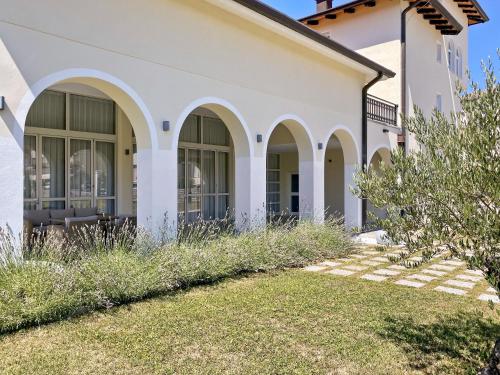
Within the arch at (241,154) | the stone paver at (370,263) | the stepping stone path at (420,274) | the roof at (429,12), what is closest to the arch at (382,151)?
the roof at (429,12)

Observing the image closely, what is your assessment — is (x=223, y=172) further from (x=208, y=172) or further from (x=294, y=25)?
(x=294, y=25)

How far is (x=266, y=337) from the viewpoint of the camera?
5348 mm

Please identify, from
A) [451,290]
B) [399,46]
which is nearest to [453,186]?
[451,290]

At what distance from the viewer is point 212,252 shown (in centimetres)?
844

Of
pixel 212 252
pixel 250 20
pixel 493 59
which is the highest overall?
pixel 250 20

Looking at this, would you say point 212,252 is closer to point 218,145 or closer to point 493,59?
point 493,59

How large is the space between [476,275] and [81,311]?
26.4ft

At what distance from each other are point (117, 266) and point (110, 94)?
3.52 metres

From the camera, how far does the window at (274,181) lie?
69.6 ft

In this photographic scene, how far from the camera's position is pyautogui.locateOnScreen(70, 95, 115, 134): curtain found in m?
11.9

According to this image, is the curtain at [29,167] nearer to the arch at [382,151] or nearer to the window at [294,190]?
the arch at [382,151]

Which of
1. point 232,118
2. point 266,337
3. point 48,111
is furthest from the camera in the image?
point 48,111

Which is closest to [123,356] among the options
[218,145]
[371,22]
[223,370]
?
[223,370]

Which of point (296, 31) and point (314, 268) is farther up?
point (296, 31)
